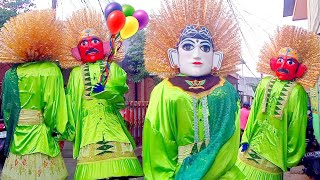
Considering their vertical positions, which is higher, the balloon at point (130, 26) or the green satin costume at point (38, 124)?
the balloon at point (130, 26)

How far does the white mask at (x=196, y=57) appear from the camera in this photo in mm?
3068

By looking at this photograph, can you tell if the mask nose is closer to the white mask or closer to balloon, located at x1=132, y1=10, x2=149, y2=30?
the white mask

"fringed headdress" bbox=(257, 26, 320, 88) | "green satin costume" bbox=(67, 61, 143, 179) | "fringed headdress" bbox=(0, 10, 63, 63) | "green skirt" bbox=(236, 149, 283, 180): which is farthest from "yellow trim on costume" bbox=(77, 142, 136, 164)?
"fringed headdress" bbox=(257, 26, 320, 88)

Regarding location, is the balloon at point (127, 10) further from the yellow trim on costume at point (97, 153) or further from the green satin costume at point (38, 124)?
the yellow trim on costume at point (97, 153)

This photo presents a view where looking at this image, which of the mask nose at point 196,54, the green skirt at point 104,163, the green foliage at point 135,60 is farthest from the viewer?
the green foliage at point 135,60

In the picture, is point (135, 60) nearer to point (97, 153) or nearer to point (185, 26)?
point (97, 153)

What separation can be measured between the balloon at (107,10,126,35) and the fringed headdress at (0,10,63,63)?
0.82m

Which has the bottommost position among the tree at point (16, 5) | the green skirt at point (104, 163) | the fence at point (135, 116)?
the fence at point (135, 116)

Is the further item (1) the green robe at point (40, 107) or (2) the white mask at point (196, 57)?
(1) the green robe at point (40, 107)

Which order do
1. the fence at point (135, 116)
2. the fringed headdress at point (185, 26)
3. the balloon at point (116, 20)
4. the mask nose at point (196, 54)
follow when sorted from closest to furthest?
the mask nose at point (196, 54)
the fringed headdress at point (185, 26)
the balloon at point (116, 20)
the fence at point (135, 116)

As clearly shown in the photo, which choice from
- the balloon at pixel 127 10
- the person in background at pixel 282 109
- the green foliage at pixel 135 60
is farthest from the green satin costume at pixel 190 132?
the green foliage at pixel 135 60

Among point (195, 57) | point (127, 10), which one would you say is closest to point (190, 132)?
point (195, 57)

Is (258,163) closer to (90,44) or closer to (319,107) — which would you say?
(319,107)

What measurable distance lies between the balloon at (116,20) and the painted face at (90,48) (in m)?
0.46
